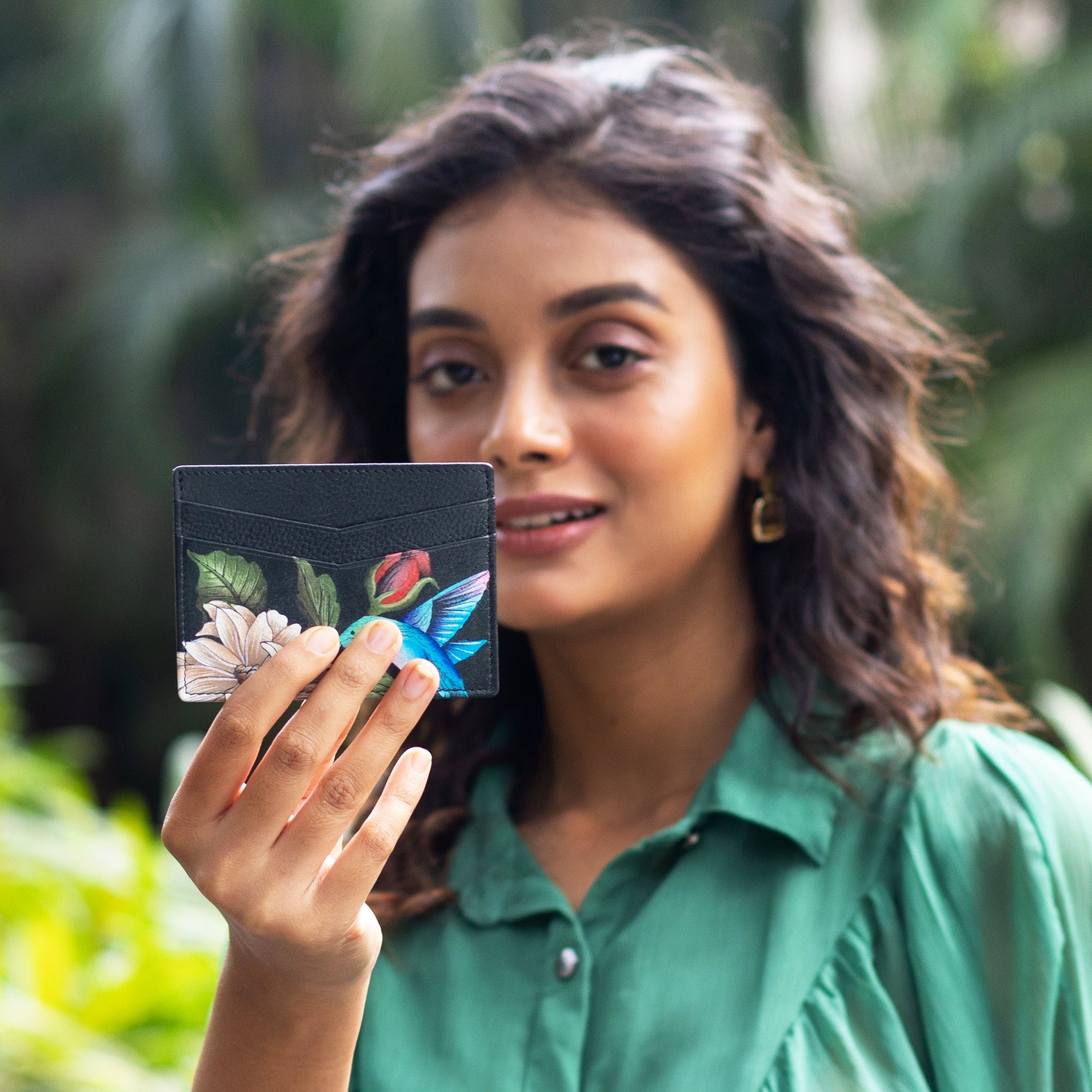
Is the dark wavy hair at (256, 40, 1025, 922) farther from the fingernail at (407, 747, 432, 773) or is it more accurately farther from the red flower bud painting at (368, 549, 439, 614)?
the red flower bud painting at (368, 549, 439, 614)

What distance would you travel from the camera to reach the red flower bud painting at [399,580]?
129cm

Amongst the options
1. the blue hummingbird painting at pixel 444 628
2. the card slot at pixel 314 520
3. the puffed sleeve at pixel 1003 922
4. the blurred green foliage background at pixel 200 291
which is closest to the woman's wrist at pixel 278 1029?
the blue hummingbird painting at pixel 444 628

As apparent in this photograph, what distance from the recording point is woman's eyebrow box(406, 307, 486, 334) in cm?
173

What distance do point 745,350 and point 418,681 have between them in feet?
3.06

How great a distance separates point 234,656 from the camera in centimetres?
127

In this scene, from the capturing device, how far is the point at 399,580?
129cm

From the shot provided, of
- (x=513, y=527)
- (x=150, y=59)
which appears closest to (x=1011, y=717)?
(x=513, y=527)

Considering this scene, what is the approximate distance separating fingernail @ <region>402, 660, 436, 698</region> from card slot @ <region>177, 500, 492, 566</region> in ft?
0.45

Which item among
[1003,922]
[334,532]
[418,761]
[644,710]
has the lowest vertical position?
[1003,922]

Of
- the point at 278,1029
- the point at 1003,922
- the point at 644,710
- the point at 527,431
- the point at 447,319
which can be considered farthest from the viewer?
the point at 644,710

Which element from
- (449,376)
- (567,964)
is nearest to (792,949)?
(567,964)

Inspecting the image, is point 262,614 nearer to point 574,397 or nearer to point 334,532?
point 334,532

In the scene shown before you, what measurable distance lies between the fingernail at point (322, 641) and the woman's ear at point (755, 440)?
879 mm

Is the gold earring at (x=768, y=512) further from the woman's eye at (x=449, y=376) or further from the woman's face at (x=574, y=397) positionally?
the woman's eye at (x=449, y=376)
